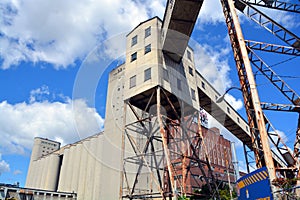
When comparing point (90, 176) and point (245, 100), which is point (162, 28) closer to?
point (245, 100)

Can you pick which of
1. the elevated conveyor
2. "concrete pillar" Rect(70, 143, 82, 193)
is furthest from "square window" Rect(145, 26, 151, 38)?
"concrete pillar" Rect(70, 143, 82, 193)

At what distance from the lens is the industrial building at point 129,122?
17266 mm

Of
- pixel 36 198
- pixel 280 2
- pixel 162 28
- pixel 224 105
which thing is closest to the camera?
pixel 280 2

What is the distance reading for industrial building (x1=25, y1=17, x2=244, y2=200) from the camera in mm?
17266

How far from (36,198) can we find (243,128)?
2818cm

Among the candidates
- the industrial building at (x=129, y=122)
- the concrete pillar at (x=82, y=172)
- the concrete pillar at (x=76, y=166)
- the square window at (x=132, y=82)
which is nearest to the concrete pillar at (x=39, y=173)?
the industrial building at (x=129, y=122)

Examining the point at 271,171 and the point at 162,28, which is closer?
the point at 271,171

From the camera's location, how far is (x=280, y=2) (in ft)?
43.8

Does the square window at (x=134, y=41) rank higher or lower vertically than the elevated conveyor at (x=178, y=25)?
higher

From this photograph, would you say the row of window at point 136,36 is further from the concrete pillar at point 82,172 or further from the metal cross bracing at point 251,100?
the concrete pillar at point 82,172

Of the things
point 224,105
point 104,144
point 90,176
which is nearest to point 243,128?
point 224,105

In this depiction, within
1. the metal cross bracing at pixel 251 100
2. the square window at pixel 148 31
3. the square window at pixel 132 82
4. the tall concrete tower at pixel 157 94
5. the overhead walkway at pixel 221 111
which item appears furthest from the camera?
the overhead walkway at pixel 221 111

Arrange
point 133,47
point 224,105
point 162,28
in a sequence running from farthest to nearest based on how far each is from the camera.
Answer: point 224,105 < point 133,47 < point 162,28

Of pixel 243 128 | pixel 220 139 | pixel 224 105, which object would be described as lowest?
pixel 243 128
